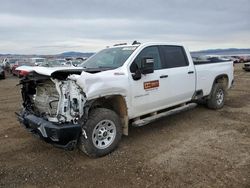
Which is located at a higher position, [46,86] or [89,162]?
[46,86]

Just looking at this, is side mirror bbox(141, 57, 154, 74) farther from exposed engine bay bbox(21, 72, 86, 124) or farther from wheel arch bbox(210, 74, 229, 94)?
wheel arch bbox(210, 74, 229, 94)

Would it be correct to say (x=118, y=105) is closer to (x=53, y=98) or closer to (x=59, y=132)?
(x=53, y=98)

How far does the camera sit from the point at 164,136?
6.04 m

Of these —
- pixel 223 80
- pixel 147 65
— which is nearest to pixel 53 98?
pixel 147 65

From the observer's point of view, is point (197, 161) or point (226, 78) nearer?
point (197, 161)

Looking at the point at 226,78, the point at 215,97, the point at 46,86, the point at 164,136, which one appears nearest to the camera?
the point at 46,86

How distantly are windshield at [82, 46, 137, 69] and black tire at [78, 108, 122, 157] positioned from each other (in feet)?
3.56

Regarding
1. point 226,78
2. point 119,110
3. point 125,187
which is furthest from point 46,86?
point 226,78

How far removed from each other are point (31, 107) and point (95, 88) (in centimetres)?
156

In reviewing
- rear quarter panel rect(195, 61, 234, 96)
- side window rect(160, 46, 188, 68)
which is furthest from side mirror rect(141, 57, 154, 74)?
rear quarter panel rect(195, 61, 234, 96)

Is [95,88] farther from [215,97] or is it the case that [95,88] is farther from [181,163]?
[215,97]

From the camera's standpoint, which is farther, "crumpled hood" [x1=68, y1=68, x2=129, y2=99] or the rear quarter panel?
the rear quarter panel

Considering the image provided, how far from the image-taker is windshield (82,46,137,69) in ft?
18.8

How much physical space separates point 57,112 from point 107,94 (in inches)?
34.0
